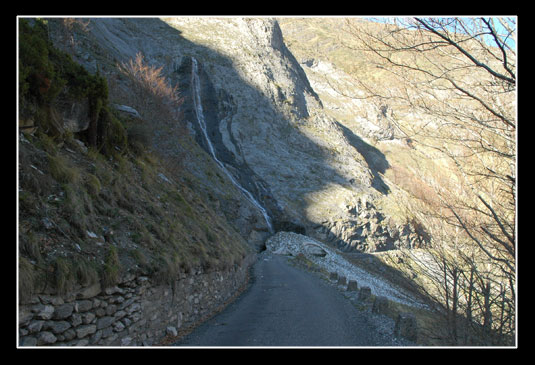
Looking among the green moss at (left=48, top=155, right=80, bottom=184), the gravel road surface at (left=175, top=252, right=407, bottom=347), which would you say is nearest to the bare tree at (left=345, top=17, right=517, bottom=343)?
the gravel road surface at (left=175, top=252, right=407, bottom=347)

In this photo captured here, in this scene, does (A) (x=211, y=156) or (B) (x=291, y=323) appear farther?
(A) (x=211, y=156)

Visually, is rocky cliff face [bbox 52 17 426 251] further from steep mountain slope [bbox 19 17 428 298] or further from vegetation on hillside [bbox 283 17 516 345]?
vegetation on hillside [bbox 283 17 516 345]

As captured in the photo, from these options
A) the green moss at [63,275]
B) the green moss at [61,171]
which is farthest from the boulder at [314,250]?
the green moss at [63,275]

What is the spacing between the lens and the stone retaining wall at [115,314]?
3.70m

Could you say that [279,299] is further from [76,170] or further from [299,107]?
[299,107]

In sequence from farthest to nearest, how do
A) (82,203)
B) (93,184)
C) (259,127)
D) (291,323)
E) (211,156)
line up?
1. (259,127)
2. (211,156)
3. (291,323)
4. (93,184)
5. (82,203)

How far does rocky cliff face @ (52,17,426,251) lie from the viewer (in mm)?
30109

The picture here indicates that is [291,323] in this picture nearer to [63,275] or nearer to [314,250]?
[63,275]

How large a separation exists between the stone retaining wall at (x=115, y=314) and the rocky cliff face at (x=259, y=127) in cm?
1635

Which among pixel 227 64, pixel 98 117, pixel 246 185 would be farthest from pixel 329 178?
pixel 98 117

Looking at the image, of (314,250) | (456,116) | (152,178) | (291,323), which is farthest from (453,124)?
(314,250)

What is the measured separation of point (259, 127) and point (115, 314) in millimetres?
35890

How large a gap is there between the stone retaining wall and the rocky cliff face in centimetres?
1635

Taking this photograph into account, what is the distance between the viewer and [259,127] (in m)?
39.6
